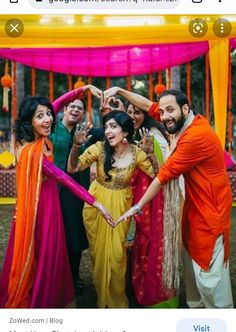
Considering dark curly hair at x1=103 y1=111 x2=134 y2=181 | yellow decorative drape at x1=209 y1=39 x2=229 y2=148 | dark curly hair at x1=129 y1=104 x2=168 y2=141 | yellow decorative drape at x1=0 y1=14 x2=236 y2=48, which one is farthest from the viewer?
yellow decorative drape at x1=209 y1=39 x2=229 y2=148

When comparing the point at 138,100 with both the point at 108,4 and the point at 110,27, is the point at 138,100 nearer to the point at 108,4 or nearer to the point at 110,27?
the point at 110,27

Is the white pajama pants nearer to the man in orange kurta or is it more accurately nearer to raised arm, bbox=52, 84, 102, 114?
the man in orange kurta

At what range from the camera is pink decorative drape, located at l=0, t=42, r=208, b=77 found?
2.70 m

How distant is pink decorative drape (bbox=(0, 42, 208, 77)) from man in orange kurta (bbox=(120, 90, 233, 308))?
1.21 metres

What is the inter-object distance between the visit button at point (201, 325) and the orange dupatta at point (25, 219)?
0.52 m

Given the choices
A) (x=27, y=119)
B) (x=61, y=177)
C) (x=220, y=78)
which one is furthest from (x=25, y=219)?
(x=220, y=78)

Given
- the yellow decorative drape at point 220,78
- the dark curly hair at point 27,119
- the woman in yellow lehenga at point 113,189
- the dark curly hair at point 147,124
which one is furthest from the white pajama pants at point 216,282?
the yellow decorative drape at point 220,78

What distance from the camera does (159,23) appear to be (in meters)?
1.67

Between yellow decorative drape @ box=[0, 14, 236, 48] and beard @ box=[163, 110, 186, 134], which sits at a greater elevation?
yellow decorative drape @ box=[0, 14, 236, 48]

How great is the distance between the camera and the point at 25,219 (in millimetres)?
1473

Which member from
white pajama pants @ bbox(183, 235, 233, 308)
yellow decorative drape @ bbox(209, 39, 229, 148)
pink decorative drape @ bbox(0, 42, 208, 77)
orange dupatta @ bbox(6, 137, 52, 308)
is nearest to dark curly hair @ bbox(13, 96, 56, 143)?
orange dupatta @ bbox(6, 137, 52, 308)

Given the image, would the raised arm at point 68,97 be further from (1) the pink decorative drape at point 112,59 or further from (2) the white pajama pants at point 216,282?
(1) the pink decorative drape at point 112,59

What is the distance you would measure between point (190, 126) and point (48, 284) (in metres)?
0.71

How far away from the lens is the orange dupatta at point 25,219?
1472 millimetres
